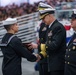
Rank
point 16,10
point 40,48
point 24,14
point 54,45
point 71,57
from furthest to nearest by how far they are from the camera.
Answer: point 16,10 < point 24,14 < point 40,48 < point 54,45 < point 71,57

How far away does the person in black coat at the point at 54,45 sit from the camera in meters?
4.66

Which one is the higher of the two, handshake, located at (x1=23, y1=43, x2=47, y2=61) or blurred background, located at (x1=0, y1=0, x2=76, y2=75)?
handshake, located at (x1=23, y1=43, x2=47, y2=61)

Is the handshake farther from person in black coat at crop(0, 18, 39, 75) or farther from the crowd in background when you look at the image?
the crowd in background

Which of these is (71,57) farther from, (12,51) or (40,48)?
(12,51)

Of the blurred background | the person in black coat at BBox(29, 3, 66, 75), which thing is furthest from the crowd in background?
the person in black coat at BBox(29, 3, 66, 75)

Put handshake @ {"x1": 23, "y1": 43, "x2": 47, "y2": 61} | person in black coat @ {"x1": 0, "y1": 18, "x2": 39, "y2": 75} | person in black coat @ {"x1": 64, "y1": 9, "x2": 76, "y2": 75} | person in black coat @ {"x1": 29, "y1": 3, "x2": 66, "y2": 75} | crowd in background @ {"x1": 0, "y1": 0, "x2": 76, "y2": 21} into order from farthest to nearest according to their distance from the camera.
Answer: crowd in background @ {"x1": 0, "y1": 0, "x2": 76, "y2": 21}, handshake @ {"x1": 23, "y1": 43, "x2": 47, "y2": 61}, person in black coat @ {"x1": 0, "y1": 18, "x2": 39, "y2": 75}, person in black coat @ {"x1": 29, "y1": 3, "x2": 66, "y2": 75}, person in black coat @ {"x1": 64, "y1": 9, "x2": 76, "y2": 75}

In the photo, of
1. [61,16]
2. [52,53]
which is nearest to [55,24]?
[52,53]

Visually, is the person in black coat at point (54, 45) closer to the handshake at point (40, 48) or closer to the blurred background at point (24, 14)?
the handshake at point (40, 48)

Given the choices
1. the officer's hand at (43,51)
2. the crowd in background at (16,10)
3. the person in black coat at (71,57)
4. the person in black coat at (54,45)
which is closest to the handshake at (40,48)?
the officer's hand at (43,51)

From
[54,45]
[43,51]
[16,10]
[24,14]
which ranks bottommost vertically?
[24,14]

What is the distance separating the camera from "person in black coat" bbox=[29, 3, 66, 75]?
4660 millimetres

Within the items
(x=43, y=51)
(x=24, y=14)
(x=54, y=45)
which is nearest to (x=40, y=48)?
(x=43, y=51)

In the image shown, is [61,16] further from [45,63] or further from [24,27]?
[24,27]

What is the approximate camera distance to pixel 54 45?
461 cm
